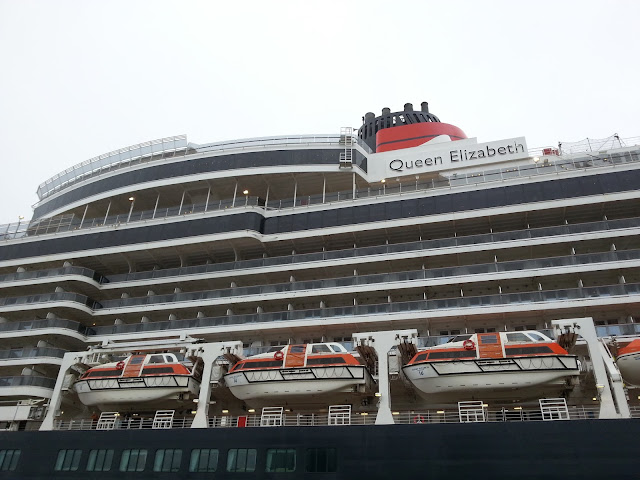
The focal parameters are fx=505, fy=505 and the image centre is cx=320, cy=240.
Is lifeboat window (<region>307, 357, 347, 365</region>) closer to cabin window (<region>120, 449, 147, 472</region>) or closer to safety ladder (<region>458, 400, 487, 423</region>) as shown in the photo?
safety ladder (<region>458, 400, 487, 423</region>)

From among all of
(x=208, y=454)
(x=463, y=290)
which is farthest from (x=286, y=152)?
(x=208, y=454)

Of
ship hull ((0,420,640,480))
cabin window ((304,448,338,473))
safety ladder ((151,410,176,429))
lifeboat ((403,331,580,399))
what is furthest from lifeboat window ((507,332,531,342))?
safety ladder ((151,410,176,429))

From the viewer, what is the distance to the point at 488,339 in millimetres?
21234

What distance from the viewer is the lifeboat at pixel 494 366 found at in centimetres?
2019

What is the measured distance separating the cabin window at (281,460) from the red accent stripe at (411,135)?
28.1 metres

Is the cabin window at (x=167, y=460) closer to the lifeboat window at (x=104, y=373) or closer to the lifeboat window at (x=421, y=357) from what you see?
the lifeboat window at (x=104, y=373)

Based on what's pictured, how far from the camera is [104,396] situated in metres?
25.3

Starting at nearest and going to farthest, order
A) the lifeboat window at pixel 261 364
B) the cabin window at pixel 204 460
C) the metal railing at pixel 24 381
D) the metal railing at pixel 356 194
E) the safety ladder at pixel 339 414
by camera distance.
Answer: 1. the cabin window at pixel 204 460
2. the safety ladder at pixel 339 414
3. the lifeboat window at pixel 261 364
4. the metal railing at pixel 356 194
5. the metal railing at pixel 24 381

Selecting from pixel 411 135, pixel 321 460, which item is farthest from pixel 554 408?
pixel 411 135

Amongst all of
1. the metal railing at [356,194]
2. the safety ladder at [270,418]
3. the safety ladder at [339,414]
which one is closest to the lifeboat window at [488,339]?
the safety ladder at [339,414]

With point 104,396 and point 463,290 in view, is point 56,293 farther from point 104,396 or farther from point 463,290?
point 463,290

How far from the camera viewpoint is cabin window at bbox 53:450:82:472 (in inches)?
884

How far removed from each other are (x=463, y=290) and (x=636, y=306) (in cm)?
799

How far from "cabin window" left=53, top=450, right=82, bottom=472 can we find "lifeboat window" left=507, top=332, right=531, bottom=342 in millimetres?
19534
